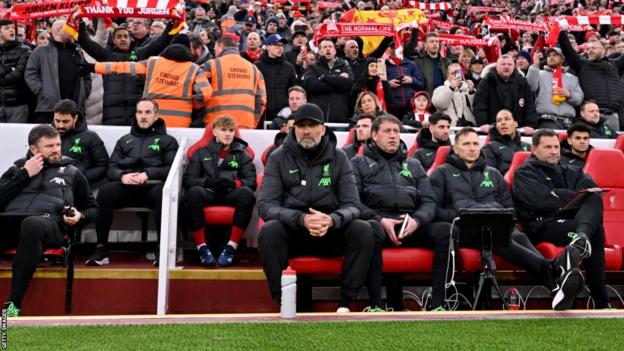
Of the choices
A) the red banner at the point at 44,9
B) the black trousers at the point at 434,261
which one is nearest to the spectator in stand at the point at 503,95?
the black trousers at the point at 434,261

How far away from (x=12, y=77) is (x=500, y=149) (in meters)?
5.16

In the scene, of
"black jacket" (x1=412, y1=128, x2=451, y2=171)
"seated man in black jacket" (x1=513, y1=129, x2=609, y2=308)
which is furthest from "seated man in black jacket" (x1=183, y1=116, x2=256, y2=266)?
"seated man in black jacket" (x1=513, y1=129, x2=609, y2=308)

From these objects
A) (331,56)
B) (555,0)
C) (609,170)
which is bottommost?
(609,170)

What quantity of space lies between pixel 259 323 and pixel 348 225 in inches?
52.6

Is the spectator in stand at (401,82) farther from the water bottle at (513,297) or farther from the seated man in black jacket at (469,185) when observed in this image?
the water bottle at (513,297)

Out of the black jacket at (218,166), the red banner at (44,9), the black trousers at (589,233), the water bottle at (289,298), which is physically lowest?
the water bottle at (289,298)

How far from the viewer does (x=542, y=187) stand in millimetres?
6500

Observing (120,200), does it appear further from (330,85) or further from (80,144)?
(330,85)

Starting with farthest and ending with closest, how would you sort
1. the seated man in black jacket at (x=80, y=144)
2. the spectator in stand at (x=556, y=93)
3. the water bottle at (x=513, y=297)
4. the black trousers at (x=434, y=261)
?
the spectator in stand at (x=556, y=93), the seated man in black jacket at (x=80, y=144), the water bottle at (x=513, y=297), the black trousers at (x=434, y=261)

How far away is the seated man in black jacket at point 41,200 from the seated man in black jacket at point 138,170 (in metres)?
0.41

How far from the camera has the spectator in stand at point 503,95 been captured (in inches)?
367

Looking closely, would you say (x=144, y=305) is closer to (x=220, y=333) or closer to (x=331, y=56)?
(x=220, y=333)

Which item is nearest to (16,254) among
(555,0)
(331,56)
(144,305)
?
(144,305)

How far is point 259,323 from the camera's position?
14.8 feet
